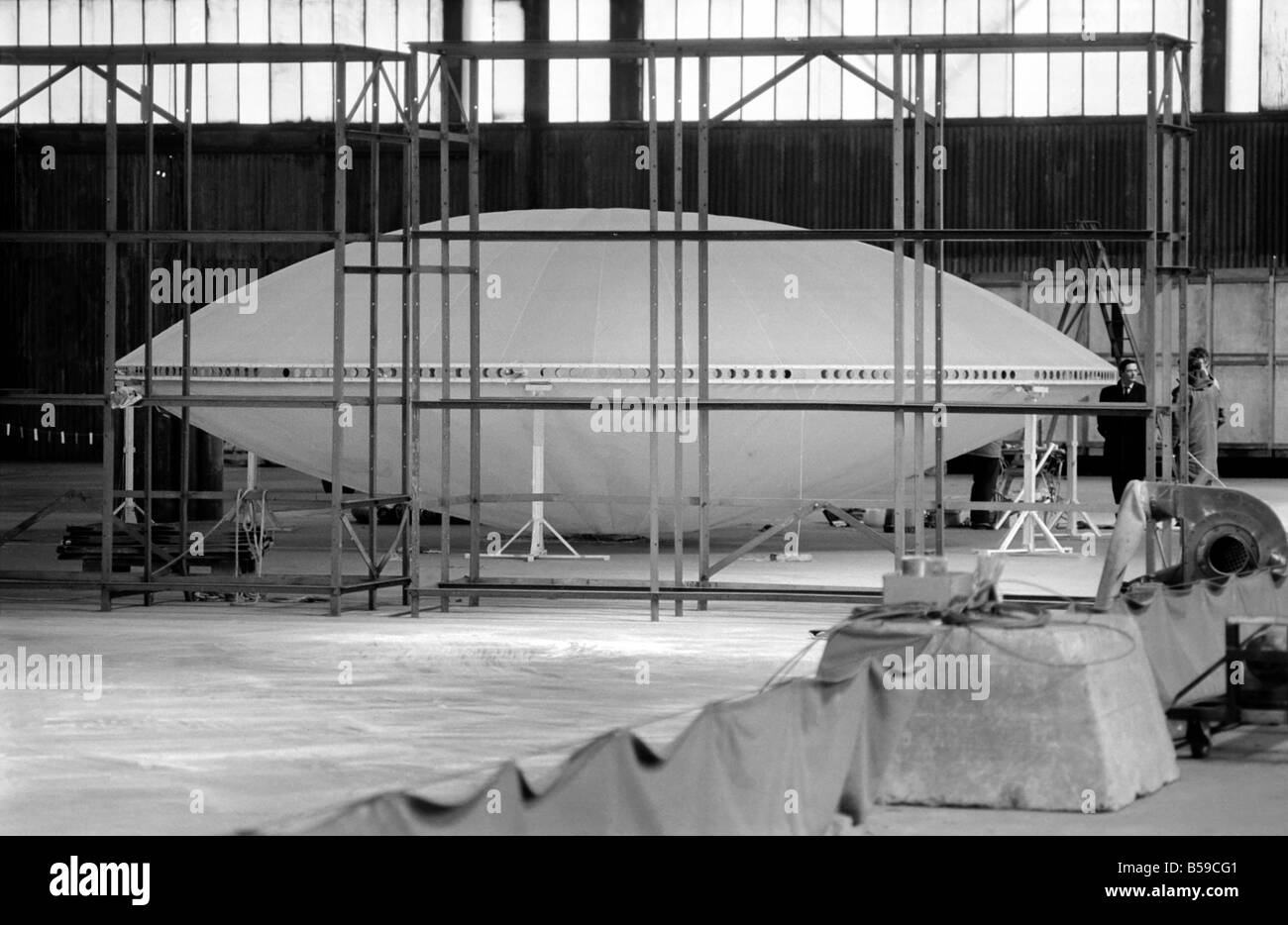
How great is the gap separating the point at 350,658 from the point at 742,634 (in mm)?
3216

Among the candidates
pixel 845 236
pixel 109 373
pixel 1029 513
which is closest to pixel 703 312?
pixel 845 236

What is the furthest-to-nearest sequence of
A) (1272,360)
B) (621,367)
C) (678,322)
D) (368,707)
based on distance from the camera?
1. (1272,360)
2. (621,367)
3. (678,322)
4. (368,707)

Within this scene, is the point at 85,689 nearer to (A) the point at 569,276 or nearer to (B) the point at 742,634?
(B) the point at 742,634

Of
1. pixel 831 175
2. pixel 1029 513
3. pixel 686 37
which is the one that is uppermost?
pixel 686 37

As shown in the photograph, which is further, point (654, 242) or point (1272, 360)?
point (1272, 360)

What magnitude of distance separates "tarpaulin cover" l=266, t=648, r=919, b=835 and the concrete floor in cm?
40

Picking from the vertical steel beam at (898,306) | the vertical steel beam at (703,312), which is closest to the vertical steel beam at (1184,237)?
the vertical steel beam at (898,306)

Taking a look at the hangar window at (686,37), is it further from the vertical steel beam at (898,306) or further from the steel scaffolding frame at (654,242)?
the vertical steel beam at (898,306)

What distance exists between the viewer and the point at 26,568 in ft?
71.9

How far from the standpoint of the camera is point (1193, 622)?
37.8ft

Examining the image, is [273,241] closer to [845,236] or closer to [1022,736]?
[845,236]

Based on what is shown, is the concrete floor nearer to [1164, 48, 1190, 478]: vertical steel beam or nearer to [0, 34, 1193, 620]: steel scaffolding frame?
[0, 34, 1193, 620]: steel scaffolding frame

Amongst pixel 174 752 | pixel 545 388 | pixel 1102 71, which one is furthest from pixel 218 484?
pixel 1102 71

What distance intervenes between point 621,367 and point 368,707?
9583 millimetres
